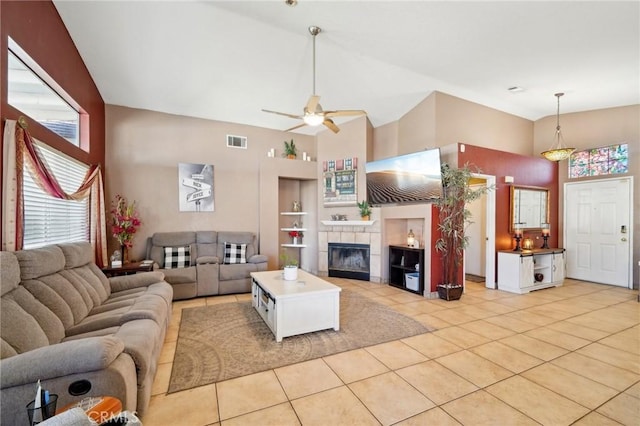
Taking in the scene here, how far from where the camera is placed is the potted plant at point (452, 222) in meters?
4.41

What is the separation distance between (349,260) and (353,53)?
392 cm

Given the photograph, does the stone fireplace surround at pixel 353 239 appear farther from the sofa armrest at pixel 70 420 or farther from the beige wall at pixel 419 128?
the sofa armrest at pixel 70 420

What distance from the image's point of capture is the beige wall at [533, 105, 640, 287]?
518 centimetres

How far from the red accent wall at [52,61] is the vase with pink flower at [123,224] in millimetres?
776

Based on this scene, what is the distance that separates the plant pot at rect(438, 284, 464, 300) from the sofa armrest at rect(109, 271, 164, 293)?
4.19 m

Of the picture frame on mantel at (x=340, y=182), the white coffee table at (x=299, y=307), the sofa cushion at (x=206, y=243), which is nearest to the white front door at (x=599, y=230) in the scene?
the picture frame on mantel at (x=340, y=182)

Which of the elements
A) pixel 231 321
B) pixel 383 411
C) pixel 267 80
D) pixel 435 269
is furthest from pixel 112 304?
pixel 435 269

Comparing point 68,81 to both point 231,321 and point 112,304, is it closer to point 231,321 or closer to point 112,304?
point 112,304

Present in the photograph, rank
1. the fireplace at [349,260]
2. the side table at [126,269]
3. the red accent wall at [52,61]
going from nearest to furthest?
1. the red accent wall at [52,61]
2. the side table at [126,269]
3. the fireplace at [349,260]

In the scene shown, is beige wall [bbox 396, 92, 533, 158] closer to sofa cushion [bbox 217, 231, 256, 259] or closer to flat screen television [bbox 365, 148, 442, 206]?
flat screen television [bbox 365, 148, 442, 206]

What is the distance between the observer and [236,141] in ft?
18.9

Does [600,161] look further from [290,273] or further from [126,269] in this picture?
[126,269]

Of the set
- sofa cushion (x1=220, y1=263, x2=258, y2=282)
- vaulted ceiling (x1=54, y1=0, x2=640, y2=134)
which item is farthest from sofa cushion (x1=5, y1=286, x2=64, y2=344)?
vaulted ceiling (x1=54, y1=0, x2=640, y2=134)

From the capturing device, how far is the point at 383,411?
6.31 ft
